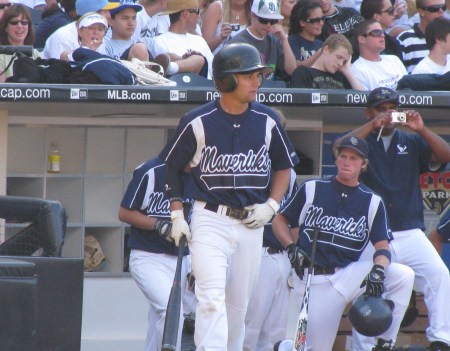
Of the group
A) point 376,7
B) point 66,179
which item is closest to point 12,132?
point 66,179

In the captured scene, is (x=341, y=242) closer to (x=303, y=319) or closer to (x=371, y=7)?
(x=303, y=319)

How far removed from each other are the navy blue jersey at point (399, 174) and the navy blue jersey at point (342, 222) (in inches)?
18.8

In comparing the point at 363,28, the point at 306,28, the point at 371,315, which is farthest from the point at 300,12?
the point at 371,315

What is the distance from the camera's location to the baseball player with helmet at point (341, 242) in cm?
689

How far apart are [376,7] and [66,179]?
135 inches

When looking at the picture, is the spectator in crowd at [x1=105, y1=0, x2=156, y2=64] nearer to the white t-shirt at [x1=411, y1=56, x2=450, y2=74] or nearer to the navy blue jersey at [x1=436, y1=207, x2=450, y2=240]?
the white t-shirt at [x1=411, y1=56, x2=450, y2=74]

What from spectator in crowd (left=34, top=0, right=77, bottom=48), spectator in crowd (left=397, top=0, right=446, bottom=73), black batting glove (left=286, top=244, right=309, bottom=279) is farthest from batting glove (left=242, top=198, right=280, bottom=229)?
spectator in crowd (left=397, top=0, right=446, bottom=73)

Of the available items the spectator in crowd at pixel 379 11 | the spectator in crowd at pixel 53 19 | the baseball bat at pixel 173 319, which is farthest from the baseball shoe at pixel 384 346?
the spectator in crowd at pixel 379 11

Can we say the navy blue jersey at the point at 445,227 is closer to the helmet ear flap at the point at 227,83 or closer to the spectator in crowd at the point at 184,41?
the spectator in crowd at the point at 184,41

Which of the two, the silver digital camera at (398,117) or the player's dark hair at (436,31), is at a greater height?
the player's dark hair at (436,31)

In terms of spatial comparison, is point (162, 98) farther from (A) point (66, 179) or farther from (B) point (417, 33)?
(B) point (417, 33)

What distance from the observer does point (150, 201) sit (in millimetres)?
7234

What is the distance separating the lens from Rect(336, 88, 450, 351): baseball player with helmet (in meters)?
7.28

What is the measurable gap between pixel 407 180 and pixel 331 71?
1480 millimetres
